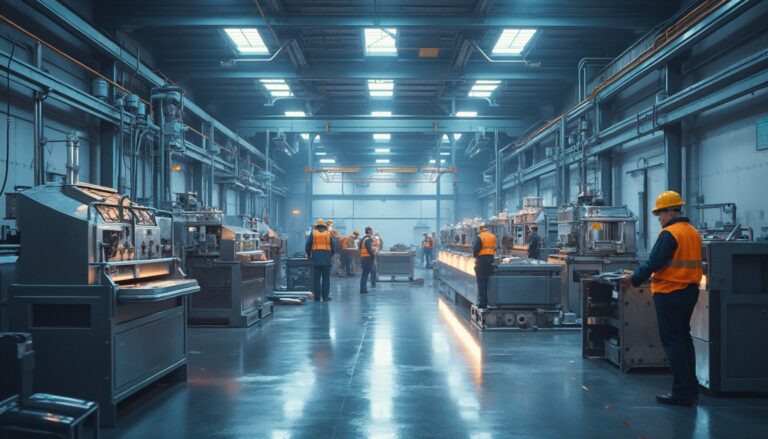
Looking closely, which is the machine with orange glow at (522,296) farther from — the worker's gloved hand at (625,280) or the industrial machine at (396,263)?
the industrial machine at (396,263)

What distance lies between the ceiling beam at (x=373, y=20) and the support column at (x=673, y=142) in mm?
1360

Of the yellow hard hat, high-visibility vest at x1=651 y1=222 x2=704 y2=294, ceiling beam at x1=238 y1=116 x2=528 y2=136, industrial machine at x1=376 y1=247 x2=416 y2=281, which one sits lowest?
industrial machine at x1=376 y1=247 x2=416 y2=281

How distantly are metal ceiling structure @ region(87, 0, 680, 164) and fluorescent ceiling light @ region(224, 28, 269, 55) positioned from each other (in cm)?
19

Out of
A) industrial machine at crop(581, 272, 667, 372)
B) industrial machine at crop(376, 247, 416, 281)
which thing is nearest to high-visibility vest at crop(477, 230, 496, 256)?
industrial machine at crop(581, 272, 667, 372)

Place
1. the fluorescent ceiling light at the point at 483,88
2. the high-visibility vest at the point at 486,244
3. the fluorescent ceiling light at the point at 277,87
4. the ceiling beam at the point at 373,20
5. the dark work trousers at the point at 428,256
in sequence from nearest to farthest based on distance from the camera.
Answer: the high-visibility vest at the point at 486,244
the ceiling beam at the point at 373,20
the fluorescent ceiling light at the point at 277,87
the fluorescent ceiling light at the point at 483,88
the dark work trousers at the point at 428,256

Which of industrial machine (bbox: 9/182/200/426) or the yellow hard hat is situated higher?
the yellow hard hat

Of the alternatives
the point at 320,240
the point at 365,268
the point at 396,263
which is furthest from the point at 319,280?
the point at 396,263

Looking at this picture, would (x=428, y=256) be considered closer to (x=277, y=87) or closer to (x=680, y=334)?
(x=277, y=87)

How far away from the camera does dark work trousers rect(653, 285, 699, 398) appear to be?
4.30 meters

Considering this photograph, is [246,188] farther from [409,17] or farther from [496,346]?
[496,346]

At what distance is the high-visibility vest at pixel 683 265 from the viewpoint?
14.1 feet

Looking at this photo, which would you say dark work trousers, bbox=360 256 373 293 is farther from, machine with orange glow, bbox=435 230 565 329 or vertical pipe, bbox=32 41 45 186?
vertical pipe, bbox=32 41 45 186

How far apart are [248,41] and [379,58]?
3.01m

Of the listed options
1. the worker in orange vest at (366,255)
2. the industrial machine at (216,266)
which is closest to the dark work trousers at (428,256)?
the worker in orange vest at (366,255)
